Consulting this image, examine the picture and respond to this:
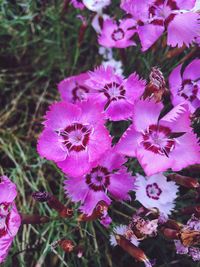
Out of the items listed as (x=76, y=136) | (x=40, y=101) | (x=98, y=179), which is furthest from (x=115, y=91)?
(x=40, y=101)

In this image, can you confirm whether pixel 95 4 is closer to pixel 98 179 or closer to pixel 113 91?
pixel 113 91

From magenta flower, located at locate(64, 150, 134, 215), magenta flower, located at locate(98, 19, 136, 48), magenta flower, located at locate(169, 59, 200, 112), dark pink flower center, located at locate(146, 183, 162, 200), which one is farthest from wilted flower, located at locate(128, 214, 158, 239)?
magenta flower, located at locate(98, 19, 136, 48)

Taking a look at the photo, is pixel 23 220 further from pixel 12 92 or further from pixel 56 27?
pixel 56 27

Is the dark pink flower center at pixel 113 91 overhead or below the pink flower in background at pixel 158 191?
overhead

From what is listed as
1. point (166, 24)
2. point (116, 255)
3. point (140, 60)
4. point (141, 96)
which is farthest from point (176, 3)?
point (116, 255)

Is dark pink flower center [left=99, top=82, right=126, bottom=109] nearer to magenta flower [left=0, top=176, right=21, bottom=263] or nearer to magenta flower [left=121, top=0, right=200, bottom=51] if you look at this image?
magenta flower [left=121, top=0, right=200, bottom=51]

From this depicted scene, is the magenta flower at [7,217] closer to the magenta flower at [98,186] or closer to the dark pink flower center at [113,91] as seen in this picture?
the magenta flower at [98,186]

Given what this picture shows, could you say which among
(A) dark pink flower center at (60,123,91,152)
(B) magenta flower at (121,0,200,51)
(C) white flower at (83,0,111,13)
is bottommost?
(A) dark pink flower center at (60,123,91,152)

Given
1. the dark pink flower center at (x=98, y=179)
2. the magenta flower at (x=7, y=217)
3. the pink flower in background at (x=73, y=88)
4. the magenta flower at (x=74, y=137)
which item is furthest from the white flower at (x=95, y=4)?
the magenta flower at (x=7, y=217)
